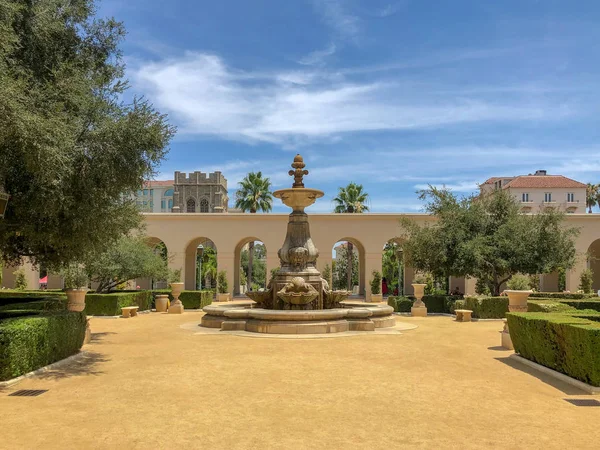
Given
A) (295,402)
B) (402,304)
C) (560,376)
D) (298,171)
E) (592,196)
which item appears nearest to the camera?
(295,402)

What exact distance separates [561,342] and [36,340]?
926 centimetres

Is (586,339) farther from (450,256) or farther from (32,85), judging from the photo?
(450,256)

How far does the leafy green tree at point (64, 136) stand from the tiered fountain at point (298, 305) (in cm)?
521

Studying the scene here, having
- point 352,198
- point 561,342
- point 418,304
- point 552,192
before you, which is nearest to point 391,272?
point 352,198

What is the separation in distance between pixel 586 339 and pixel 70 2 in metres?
12.7

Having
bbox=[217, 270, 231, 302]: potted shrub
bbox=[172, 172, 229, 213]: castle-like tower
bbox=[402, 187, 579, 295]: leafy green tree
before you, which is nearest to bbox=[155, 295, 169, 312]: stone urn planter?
bbox=[217, 270, 231, 302]: potted shrub

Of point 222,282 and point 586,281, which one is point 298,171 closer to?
point 222,282

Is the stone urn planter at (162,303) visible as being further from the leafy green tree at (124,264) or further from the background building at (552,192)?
the background building at (552,192)

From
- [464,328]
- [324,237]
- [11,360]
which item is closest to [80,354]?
[11,360]

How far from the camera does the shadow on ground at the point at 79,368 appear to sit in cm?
907

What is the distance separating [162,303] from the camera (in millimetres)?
26438

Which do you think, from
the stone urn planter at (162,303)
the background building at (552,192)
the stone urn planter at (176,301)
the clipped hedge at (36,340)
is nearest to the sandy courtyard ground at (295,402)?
the clipped hedge at (36,340)

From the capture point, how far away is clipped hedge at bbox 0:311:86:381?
8266 mm

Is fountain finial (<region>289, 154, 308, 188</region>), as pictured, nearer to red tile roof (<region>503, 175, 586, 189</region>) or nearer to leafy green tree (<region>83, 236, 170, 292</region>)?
leafy green tree (<region>83, 236, 170, 292</region>)
